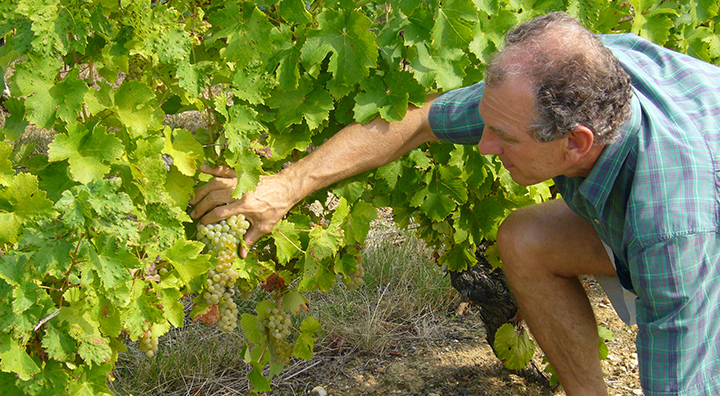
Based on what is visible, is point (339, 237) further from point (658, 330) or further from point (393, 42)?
point (658, 330)

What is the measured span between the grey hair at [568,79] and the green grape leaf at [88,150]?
962 millimetres

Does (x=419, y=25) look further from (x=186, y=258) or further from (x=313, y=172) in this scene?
(x=186, y=258)

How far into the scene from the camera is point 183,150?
170 cm

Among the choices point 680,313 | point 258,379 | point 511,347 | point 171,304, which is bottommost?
point 511,347

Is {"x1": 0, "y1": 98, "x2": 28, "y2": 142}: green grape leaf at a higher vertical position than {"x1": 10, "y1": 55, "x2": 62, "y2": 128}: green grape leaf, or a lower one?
lower

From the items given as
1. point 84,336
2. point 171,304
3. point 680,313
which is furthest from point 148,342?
point 680,313

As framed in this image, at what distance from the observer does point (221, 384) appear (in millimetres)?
2953

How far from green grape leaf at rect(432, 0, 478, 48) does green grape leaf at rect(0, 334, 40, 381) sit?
4.36 ft

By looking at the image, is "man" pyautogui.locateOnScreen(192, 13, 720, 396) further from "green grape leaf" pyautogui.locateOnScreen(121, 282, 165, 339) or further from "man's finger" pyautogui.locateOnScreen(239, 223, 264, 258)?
"green grape leaf" pyautogui.locateOnScreen(121, 282, 165, 339)

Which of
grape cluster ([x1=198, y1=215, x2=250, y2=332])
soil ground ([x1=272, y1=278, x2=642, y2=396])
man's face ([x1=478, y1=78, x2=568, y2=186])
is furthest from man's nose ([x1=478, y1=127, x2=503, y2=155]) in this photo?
soil ground ([x1=272, y1=278, x2=642, y2=396])

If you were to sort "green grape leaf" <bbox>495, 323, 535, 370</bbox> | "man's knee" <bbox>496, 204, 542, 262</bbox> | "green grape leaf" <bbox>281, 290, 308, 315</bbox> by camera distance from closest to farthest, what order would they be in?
1. "man's knee" <bbox>496, 204, 542, 262</bbox>
2. "green grape leaf" <bbox>281, 290, 308, 315</bbox>
3. "green grape leaf" <bbox>495, 323, 535, 370</bbox>

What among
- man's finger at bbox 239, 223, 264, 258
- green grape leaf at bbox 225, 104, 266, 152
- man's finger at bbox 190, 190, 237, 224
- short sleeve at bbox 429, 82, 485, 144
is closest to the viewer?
green grape leaf at bbox 225, 104, 266, 152

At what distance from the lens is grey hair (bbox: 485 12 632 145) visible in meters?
1.58

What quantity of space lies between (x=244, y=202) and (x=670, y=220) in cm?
110
